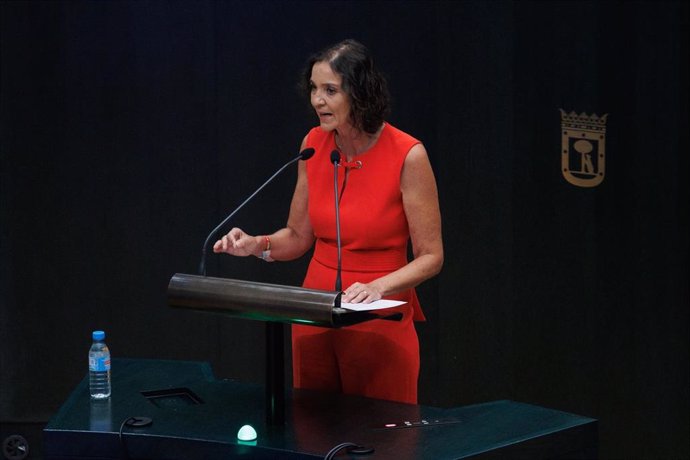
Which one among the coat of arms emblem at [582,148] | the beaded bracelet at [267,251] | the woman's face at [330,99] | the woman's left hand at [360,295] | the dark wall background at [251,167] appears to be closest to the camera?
the woman's left hand at [360,295]

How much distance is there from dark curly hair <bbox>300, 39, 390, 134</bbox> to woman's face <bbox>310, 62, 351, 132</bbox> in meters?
0.01

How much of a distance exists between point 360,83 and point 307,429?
85 cm

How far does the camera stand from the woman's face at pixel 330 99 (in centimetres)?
211

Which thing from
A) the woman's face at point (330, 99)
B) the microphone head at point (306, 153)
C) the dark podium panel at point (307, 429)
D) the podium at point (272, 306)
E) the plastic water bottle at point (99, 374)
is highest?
the woman's face at point (330, 99)

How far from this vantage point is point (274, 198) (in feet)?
11.0

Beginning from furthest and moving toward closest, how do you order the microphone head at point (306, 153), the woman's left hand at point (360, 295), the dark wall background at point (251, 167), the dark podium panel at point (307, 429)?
the dark wall background at point (251, 167)
the microphone head at point (306, 153)
the woman's left hand at point (360, 295)
the dark podium panel at point (307, 429)

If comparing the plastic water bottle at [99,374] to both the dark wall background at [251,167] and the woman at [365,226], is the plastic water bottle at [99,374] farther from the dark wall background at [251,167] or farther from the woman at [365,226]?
the dark wall background at [251,167]

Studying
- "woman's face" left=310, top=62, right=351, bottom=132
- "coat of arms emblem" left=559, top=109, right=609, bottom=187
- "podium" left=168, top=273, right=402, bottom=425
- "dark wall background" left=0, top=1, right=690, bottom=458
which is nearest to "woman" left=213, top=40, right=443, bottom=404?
"woman's face" left=310, top=62, right=351, bottom=132

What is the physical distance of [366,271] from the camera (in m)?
2.17

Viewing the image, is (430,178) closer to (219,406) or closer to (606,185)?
(219,406)

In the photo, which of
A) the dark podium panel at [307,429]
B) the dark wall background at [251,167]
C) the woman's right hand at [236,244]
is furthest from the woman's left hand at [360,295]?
the dark wall background at [251,167]

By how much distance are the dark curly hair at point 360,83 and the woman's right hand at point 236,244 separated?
392mm

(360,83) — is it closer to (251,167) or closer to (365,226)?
(365,226)

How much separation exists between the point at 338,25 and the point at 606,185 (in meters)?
1.28
